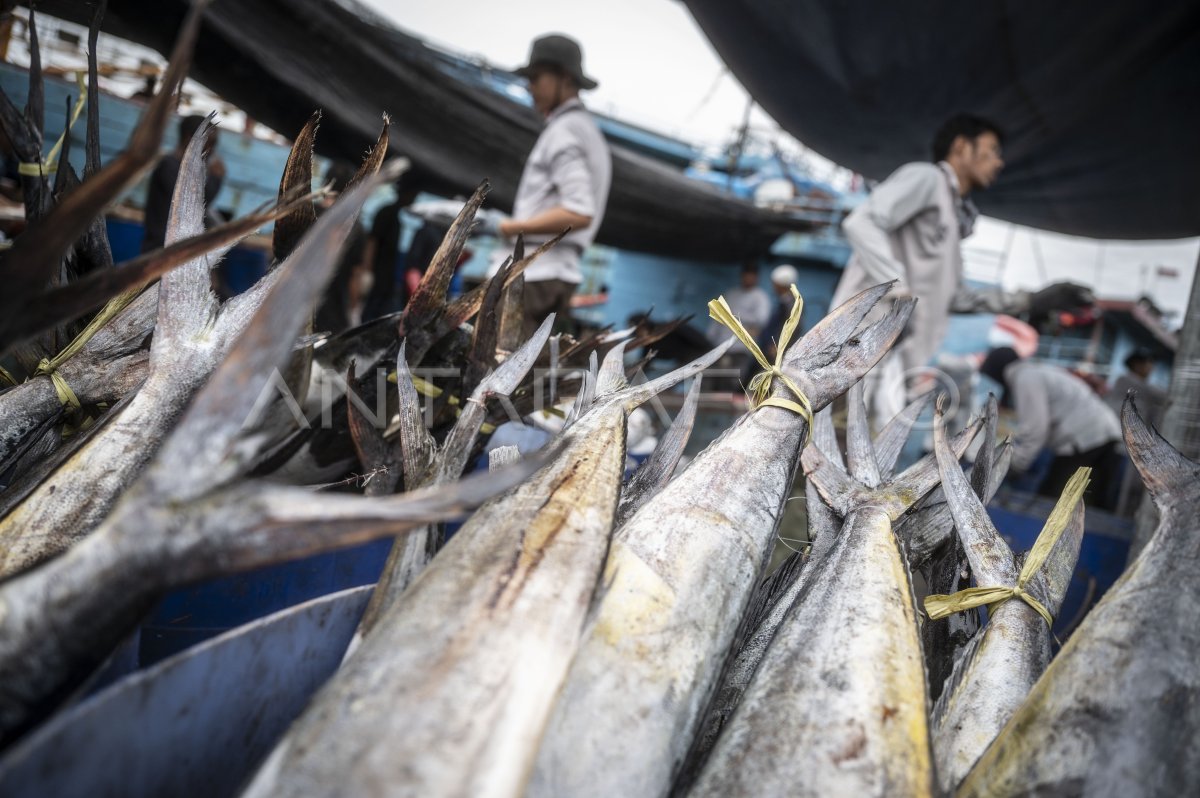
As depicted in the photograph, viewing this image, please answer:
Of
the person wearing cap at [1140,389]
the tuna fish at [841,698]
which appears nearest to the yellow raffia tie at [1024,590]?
the tuna fish at [841,698]

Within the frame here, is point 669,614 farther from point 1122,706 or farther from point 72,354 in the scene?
point 72,354

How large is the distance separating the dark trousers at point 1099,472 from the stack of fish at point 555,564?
4631mm

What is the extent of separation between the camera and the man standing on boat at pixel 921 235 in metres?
3.23

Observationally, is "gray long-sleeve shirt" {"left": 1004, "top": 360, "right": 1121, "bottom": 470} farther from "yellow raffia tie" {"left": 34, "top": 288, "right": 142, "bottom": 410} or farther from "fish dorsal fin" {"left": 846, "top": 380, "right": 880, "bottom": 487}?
"yellow raffia tie" {"left": 34, "top": 288, "right": 142, "bottom": 410}

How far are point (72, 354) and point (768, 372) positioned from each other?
1353 mm

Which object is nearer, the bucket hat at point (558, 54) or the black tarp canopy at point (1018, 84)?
the bucket hat at point (558, 54)

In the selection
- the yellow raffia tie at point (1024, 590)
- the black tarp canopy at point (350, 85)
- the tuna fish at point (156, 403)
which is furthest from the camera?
the black tarp canopy at point (350, 85)

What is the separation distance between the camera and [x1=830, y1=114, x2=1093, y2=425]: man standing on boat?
10.6 feet

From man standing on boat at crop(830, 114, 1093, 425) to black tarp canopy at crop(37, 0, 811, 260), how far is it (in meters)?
2.46

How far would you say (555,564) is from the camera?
0.85 meters

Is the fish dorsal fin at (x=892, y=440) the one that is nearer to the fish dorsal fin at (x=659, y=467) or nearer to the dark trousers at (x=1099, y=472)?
the fish dorsal fin at (x=659, y=467)

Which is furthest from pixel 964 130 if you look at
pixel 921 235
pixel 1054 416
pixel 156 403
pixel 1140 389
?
pixel 1140 389

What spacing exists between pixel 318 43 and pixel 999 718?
3.80 meters

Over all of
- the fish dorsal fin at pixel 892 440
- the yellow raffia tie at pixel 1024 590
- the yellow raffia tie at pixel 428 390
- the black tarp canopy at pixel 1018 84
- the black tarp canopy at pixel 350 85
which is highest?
the black tarp canopy at pixel 1018 84
